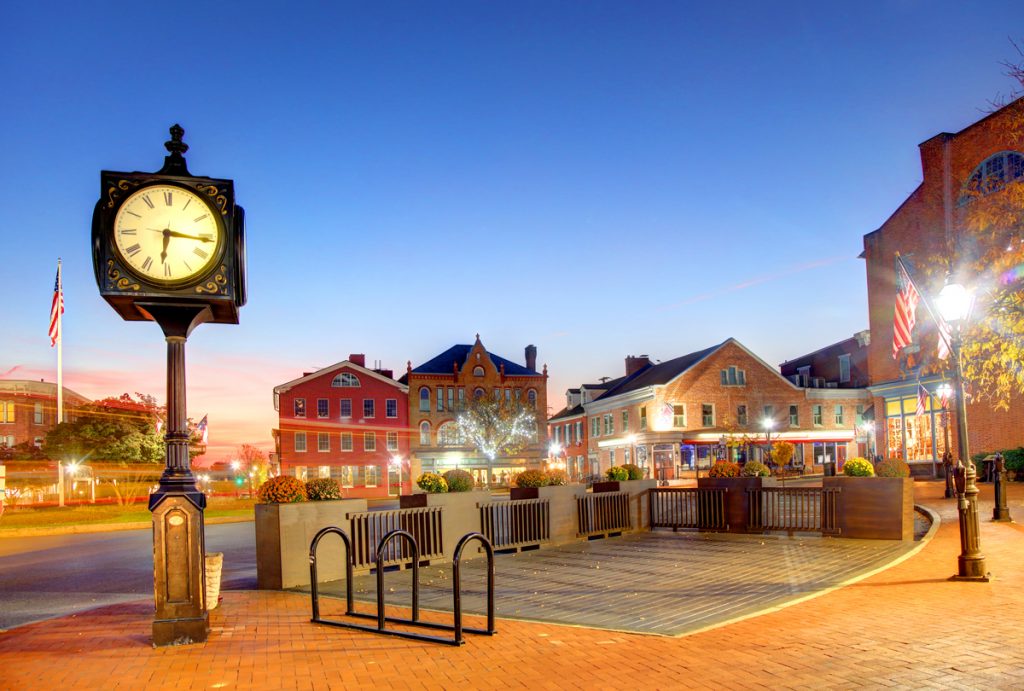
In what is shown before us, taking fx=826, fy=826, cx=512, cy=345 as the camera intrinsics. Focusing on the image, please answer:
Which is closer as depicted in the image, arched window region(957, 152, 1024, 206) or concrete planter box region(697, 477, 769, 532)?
concrete planter box region(697, 477, 769, 532)

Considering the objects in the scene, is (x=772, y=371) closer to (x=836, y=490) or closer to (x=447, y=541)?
(x=836, y=490)

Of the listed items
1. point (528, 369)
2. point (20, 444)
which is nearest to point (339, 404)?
point (528, 369)

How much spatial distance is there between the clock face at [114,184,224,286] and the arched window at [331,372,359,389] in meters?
54.5

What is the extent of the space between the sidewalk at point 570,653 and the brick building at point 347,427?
5238 cm

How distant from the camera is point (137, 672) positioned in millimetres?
6699

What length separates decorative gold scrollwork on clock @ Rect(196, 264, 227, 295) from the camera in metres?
8.23

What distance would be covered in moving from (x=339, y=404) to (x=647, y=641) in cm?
5612

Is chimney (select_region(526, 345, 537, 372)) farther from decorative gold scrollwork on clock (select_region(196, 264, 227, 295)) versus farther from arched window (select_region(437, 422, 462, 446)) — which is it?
decorative gold scrollwork on clock (select_region(196, 264, 227, 295))

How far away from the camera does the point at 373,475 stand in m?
62.5

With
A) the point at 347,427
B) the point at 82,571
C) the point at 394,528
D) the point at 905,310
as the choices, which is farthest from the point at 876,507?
the point at 347,427

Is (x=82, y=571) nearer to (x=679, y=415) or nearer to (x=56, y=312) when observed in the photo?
(x=56, y=312)

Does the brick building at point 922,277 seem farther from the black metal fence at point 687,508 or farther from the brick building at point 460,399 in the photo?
the brick building at point 460,399

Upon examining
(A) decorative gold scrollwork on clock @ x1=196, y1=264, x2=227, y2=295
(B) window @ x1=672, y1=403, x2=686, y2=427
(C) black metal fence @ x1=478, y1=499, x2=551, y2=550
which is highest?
(A) decorative gold scrollwork on clock @ x1=196, y1=264, x2=227, y2=295

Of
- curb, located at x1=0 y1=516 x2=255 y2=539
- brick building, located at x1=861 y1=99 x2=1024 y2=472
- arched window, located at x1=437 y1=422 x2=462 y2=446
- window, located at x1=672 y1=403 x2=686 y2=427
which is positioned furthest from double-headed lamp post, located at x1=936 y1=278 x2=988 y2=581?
arched window, located at x1=437 y1=422 x2=462 y2=446
